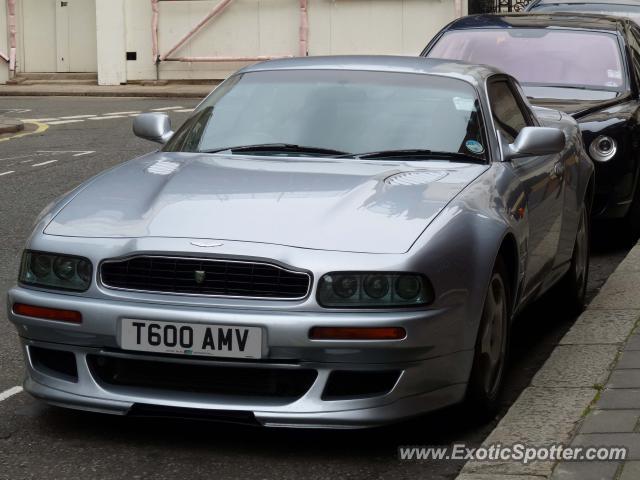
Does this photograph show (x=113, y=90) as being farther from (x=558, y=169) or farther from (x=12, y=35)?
(x=558, y=169)

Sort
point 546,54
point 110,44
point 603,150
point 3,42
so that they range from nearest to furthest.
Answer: point 603,150, point 546,54, point 110,44, point 3,42

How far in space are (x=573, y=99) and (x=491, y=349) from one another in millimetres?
4865

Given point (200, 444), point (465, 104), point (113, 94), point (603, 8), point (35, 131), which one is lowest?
point (113, 94)

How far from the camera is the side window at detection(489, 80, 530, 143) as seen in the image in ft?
21.6

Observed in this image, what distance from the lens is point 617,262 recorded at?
9.45m

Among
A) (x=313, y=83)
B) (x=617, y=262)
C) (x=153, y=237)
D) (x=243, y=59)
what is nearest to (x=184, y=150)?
(x=313, y=83)

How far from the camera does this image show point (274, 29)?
30.3m

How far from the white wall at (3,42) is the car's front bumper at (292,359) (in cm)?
2780

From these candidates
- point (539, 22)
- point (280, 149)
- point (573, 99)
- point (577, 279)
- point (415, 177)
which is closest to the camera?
point (415, 177)

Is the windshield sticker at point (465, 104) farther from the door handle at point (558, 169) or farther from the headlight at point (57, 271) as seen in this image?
the headlight at point (57, 271)

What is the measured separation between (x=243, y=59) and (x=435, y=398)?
26.0 meters

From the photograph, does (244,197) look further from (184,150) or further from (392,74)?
(392,74)

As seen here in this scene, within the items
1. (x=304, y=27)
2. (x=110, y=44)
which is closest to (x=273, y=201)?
(x=304, y=27)

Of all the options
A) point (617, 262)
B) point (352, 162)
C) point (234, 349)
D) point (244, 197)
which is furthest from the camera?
point (617, 262)
